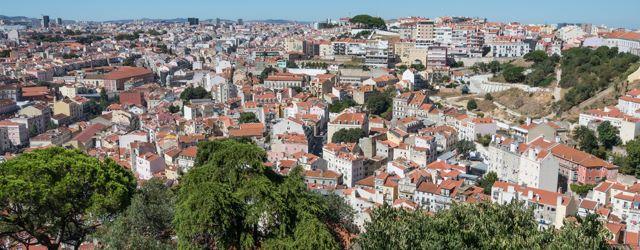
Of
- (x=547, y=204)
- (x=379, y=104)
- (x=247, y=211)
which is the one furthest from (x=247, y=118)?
(x=247, y=211)

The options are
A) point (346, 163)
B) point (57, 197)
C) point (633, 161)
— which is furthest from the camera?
point (346, 163)

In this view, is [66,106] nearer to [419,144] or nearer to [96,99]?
[96,99]

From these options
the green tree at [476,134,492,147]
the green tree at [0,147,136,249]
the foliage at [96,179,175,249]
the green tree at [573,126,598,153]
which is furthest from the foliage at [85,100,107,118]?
the green tree at [0,147,136,249]

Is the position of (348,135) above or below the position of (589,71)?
below

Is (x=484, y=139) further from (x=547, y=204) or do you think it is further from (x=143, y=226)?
(x=143, y=226)

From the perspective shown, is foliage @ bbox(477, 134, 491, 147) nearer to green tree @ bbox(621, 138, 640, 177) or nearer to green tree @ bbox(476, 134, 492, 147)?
green tree @ bbox(476, 134, 492, 147)

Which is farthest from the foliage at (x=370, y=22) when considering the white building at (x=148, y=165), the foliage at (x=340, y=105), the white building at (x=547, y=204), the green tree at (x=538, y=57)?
the white building at (x=547, y=204)
